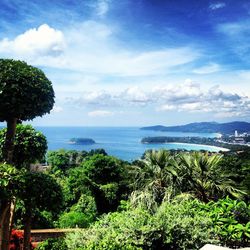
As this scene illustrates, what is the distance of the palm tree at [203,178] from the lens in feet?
39.4

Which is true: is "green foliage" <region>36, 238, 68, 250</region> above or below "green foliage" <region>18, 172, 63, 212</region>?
below

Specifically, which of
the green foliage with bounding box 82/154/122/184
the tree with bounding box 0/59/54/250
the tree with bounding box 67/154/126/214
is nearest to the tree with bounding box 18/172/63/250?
the tree with bounding box 0/59/54/250

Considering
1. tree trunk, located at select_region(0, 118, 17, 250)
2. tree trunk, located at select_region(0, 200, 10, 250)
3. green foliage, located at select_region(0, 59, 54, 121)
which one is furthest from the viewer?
tree trunk, located at select_region(0, 118, 17, 250)

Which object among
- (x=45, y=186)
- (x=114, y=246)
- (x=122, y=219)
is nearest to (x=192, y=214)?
(x=122, y=219)

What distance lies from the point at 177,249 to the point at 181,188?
14.1 ft

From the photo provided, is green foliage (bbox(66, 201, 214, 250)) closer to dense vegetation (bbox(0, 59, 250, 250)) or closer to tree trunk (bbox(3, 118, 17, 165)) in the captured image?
dense vegetation (bbox(0, 59, 250, 250))

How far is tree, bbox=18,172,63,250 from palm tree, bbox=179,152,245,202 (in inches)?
189

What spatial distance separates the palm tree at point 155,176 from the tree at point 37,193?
3.60 m

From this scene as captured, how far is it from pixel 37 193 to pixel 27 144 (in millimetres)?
1615

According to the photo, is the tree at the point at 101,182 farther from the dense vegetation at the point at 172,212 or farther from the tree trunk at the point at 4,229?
the tree trunk at the point at 4,229

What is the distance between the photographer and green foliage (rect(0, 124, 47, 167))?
9070mm

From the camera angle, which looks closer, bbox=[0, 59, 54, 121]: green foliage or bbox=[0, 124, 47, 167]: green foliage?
bbox=[0, 59, 54, 121]: green foliage

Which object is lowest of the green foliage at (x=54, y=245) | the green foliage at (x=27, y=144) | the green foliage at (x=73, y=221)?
the green foliage at (x=73, y=221)

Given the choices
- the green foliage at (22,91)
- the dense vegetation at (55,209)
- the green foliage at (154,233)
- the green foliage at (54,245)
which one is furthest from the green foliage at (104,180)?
the green foliage at (22,91)
